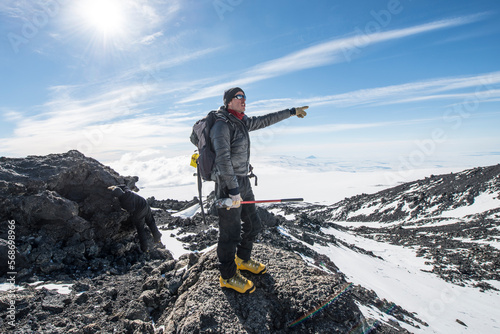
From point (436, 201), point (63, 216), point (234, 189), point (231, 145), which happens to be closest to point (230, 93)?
point (231, 145)

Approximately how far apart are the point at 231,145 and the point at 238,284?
2.33 metres

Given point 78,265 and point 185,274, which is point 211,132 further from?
point 78,265

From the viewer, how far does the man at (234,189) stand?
13.3 feet

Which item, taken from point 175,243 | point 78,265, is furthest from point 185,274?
point 175,243

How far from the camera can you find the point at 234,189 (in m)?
4.04

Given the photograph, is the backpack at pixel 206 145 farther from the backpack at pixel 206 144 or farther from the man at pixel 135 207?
the man at pixel 135 207

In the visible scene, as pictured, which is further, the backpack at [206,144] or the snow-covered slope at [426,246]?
the snow-covered slope at [426,246]

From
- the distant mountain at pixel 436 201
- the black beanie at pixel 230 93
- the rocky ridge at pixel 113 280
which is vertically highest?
the black beanie at pixel 230 93

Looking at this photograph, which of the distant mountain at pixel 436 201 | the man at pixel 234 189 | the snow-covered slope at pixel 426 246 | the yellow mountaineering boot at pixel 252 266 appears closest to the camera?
the man at pixel 234 189

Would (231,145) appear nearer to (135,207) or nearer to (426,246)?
(135,207)

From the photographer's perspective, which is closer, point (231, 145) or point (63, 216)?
point (231, 145)

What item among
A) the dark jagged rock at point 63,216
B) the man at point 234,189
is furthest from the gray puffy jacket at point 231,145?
the dark jagged rock at point 63,216

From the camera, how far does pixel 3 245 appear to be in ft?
19.6

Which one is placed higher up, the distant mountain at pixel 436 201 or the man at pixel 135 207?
the man at pixel 135 207
